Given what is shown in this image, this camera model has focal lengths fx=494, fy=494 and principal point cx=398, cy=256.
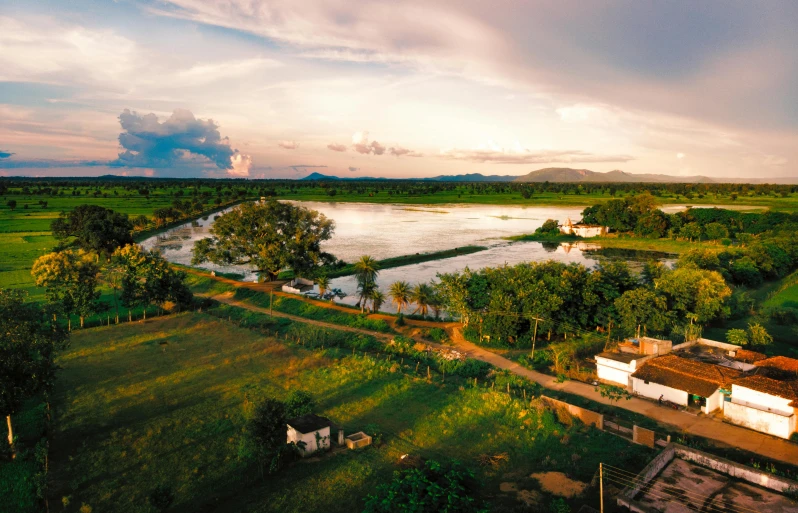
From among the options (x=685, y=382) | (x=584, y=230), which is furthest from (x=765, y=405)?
(x=584, y=230)

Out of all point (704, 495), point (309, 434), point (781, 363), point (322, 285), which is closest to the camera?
point (704, 495)

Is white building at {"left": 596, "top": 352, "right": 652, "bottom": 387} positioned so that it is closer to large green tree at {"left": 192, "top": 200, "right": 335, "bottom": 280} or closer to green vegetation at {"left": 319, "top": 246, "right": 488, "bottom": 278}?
large green tree at {"left": 192, "top": 200, "right": 335, "bottom": 280}

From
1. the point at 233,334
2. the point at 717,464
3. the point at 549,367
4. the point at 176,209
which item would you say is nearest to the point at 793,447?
the point at 717,464

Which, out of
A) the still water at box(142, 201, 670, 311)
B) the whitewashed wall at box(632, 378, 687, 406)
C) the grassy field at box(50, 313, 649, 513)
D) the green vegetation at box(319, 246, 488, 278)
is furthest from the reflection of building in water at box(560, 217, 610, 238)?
the grassy field at box(50, 313, 649, 513)

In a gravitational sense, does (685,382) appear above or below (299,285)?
above

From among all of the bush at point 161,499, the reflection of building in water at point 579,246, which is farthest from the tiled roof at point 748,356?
the reflection of building in water at point 579,246

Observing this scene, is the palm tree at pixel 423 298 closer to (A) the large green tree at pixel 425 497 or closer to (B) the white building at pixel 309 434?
(B) the white building at pixel 309 434

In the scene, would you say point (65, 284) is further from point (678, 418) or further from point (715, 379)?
point (715, 379)
